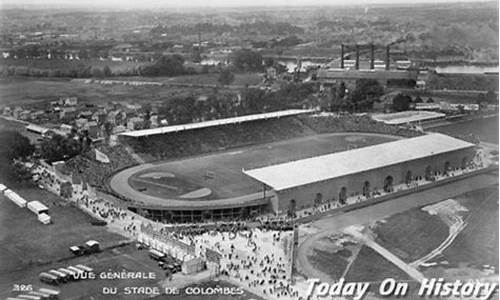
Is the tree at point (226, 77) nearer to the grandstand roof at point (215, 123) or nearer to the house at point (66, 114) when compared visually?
the grandstand roof at point (215, 123)

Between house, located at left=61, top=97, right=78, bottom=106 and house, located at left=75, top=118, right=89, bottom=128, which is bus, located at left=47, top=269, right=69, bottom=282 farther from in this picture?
house, located at left=61, top=97, right=78, bottom=106

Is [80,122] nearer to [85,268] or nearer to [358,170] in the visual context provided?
[358,170]

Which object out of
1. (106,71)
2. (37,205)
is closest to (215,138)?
(106,71)

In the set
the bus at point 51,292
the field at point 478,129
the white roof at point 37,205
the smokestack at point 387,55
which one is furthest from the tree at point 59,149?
the field at point 478,129

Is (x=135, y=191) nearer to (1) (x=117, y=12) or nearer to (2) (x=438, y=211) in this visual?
(1) (x=117, y=12)

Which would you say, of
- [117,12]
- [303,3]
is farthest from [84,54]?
[303,3]
